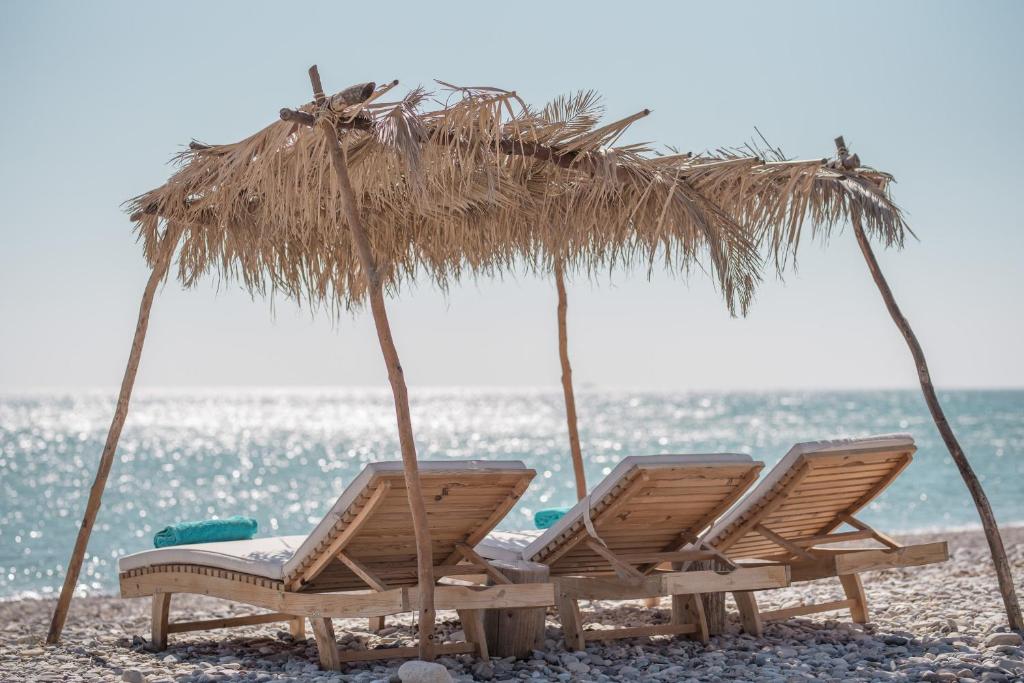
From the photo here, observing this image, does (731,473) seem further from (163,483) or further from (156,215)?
(163,483)

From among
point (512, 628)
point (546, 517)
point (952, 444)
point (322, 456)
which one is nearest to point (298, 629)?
point (512, 628)

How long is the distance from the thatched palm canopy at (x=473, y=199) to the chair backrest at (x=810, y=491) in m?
0.74

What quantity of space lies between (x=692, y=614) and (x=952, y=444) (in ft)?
4.40

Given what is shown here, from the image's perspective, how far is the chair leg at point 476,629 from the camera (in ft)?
12.7

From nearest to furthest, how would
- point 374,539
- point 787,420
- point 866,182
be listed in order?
point 374,539 → point 866,182 → point 787,420

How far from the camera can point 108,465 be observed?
4773 millimetres

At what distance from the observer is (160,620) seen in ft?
14.7

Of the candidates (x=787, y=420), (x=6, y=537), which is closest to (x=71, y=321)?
(x=6, y=537)

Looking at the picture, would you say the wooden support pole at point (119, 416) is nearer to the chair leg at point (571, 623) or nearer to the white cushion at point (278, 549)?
the white cushion at point (278, 549)

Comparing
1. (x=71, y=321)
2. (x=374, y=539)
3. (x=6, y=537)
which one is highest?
(x=71, y=321)

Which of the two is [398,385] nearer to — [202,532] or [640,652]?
[640,652]

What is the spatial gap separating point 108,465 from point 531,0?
8.34 m

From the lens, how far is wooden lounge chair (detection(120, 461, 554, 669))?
3590 mm

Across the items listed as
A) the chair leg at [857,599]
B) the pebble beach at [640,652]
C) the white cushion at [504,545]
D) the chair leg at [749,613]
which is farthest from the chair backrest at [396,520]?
the chair leg at [857,599]
